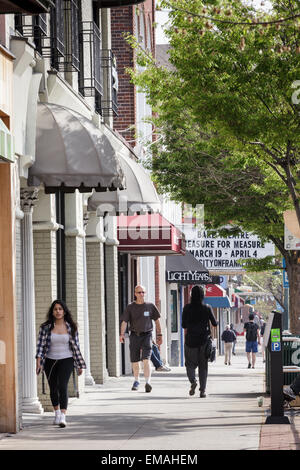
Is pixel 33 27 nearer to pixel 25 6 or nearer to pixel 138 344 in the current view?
pixel 25 6

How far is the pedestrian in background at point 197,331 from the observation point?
17484 mm

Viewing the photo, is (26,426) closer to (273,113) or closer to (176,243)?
(273,113)

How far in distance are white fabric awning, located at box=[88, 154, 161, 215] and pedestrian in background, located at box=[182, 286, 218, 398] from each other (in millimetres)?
2663

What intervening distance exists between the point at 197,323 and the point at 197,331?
13 centimetres

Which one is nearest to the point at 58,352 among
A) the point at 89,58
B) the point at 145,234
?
the point at 89,58

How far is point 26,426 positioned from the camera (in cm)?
1347

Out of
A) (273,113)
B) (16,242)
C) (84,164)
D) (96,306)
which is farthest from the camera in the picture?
(96,306)

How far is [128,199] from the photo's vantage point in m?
19.5

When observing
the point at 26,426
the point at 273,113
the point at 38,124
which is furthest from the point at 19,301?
the point at 273,113

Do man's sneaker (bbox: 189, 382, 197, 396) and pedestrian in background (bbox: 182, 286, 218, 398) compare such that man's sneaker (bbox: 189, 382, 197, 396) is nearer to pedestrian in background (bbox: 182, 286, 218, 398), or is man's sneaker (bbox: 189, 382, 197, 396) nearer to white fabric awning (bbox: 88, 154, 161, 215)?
pedestrian in background (bbox: 182, 286, 218, 398)
